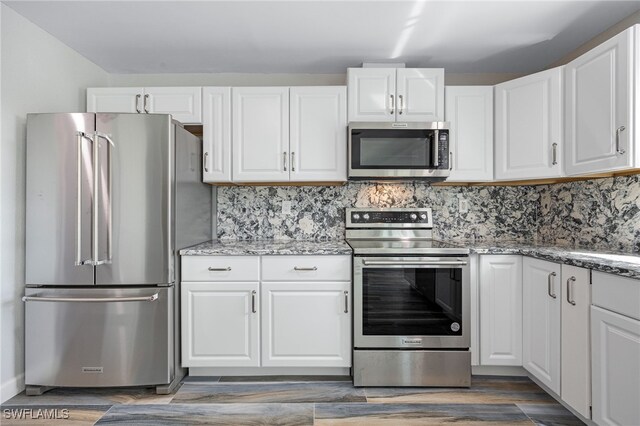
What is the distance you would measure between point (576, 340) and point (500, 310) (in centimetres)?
51

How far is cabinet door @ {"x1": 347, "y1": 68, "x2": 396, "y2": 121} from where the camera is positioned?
2.53 metres

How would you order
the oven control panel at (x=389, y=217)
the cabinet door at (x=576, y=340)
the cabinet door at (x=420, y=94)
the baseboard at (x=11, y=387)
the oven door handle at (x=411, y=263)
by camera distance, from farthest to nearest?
the oven control panel at (x=389, y=217)
the cabinet door at (x=420, y=94)
the oven door handle at (x=411, y=263)
the baseboard at (x=11, y=387)
the cabinet door at (x=576, y=340)

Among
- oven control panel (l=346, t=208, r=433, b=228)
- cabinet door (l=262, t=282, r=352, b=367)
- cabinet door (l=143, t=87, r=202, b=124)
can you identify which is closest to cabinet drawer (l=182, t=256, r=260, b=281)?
cabinet door (l=262, t=282, r=352, b=367)

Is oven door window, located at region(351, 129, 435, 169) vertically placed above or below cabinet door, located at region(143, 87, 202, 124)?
below

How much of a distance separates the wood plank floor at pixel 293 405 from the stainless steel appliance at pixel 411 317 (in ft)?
0.38

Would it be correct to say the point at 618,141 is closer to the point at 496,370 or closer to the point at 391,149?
the point at 391,149

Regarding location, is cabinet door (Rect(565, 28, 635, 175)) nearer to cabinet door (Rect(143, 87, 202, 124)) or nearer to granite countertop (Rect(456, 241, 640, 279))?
granite countertop (Rect(456, 241, 640, 279))

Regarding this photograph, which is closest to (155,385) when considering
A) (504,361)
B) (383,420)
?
(383,420)

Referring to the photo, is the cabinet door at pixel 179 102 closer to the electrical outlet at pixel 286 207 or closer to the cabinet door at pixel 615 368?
the electrical outlet at pixel 286 207

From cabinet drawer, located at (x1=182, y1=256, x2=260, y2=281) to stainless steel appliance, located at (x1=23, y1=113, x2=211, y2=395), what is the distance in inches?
8.1

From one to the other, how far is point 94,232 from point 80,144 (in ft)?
1.75

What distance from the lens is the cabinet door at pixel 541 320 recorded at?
6.23 ft

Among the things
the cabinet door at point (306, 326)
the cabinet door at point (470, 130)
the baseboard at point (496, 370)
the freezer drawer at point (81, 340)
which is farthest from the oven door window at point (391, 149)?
the freezer drawer at point (81, 340)

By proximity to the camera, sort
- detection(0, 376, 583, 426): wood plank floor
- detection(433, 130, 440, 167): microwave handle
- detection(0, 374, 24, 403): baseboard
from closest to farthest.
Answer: detection(0, 376, 583, 426): wood plank floor, detection(0, 374, 24, 403): baseboard, detection(433, 130, 440, 167): microwave handle
